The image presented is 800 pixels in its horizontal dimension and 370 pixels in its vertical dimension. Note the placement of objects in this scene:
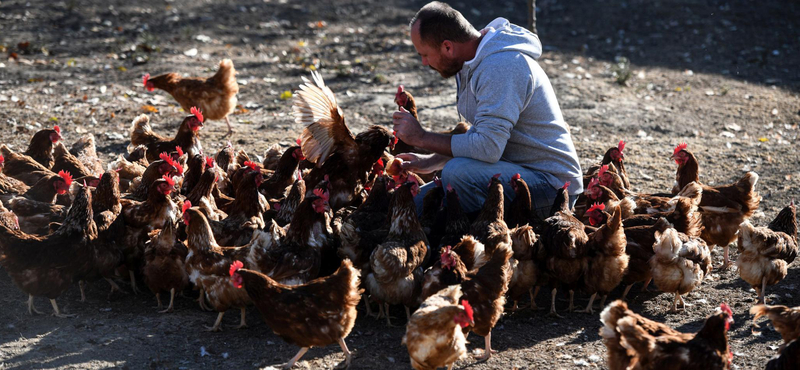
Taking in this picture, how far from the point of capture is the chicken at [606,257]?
4.64 m

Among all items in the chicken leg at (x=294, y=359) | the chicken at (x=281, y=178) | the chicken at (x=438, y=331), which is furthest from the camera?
the chicken at (x=281, y=178)

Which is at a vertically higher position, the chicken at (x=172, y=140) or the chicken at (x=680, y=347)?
the chicken at (x=172, y=140)

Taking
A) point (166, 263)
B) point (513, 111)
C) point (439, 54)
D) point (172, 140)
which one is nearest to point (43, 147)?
point (172, 140)

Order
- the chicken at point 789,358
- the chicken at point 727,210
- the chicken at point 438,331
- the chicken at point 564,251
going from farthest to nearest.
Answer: the chicken at point 727,210 → the chicken at point 564,251 → the chicken at point 438,331 → the chicken at point 789,358

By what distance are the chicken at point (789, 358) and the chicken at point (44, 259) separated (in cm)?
433

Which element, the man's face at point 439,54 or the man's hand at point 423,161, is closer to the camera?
the man's face at point 439,54

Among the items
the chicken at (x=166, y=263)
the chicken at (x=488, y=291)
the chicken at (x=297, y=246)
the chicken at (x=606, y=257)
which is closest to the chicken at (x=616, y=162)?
the chicken at (x=606, y=257)

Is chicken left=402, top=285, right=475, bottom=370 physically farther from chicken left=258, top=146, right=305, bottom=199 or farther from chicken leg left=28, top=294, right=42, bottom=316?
chicken leg left=28, top=294, right=42, bottom=316

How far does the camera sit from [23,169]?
5969mm

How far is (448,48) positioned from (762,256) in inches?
110

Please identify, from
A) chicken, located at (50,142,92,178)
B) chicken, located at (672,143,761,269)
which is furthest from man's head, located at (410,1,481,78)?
chicken, located at (50,142,92,178)

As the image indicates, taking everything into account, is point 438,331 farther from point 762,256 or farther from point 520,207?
point 762,256

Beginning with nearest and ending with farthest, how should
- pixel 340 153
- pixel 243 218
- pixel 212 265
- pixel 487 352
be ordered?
pixel 487 352 → pixel 212 265 → pixel 243 218 → pixel 340 153

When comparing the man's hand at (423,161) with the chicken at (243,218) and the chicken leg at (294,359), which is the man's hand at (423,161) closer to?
the chicken at (243,218)
